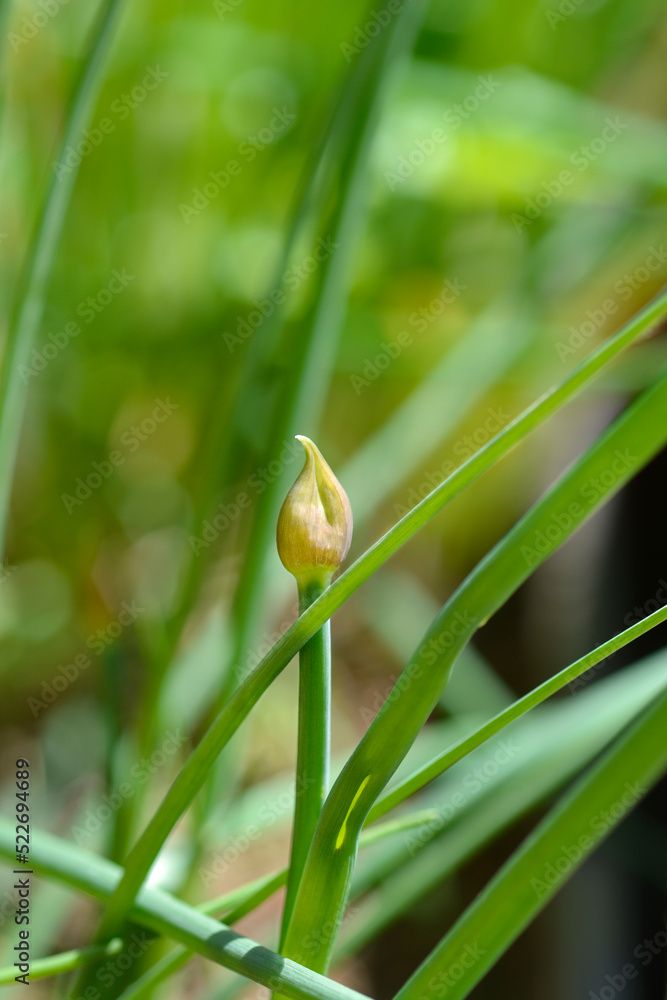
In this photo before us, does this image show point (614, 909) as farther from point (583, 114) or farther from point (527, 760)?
point (583, 114)

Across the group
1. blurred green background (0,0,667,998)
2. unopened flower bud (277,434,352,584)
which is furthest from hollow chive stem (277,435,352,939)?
blurred green background (0,0,667,998)

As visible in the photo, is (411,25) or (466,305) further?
(466,305)

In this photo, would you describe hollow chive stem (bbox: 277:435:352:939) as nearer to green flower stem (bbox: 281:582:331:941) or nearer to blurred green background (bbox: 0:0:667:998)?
green flower stem (bbox: 281:582:331:941)

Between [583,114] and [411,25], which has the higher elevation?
[583,114]

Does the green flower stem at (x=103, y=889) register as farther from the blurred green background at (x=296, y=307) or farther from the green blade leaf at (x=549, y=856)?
the blurred green background at (x=296, y=307)

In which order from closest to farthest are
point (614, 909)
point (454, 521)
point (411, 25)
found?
point (411, 25) < point (614, 909) < point (454, 521)

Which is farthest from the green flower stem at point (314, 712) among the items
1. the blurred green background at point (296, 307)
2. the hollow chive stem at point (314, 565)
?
the blurred green background at point (296, 307)

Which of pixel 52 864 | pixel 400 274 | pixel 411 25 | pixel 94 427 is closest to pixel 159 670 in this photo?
pixel 52 864
